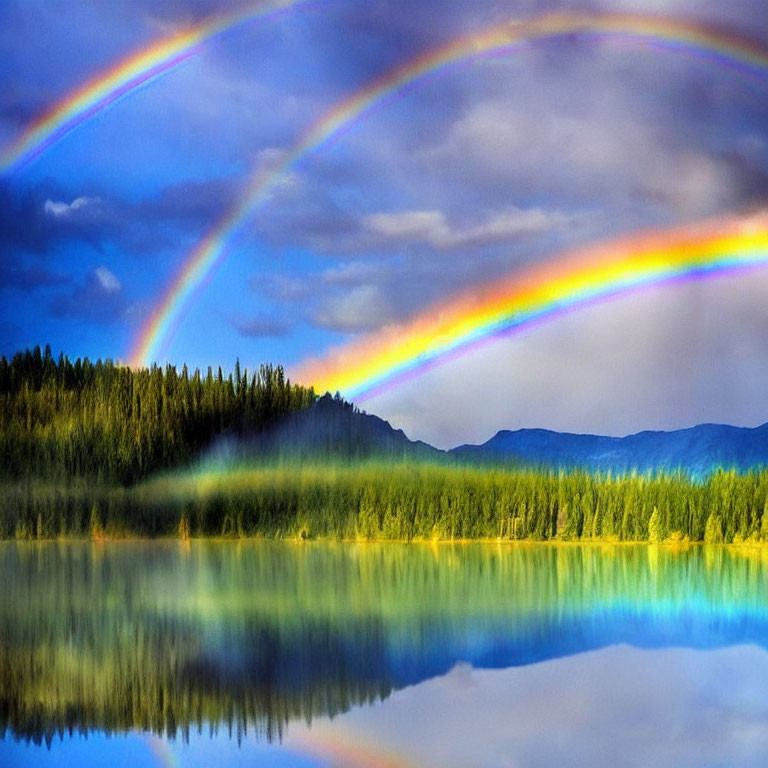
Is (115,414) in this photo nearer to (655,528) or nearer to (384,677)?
(655,528)

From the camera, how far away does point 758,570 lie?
60.9 m

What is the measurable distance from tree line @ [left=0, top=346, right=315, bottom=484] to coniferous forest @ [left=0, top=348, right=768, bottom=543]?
0.22 meters

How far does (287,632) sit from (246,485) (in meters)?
109

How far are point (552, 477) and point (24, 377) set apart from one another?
290 feet

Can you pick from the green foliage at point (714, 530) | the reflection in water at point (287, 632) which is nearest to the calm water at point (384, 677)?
the reflection in water at point (287, 632)

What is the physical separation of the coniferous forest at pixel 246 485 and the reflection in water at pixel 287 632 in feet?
185

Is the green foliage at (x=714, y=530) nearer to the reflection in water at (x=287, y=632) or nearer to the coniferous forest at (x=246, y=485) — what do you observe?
the coniferous forest at (x=246, y=485)

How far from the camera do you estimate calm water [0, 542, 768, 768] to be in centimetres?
1905

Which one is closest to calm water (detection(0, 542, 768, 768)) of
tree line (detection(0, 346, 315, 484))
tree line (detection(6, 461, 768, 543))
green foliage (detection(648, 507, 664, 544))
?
green foliage (detection(648, 507, 664, 544))

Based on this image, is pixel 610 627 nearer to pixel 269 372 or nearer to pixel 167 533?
pixel 167 533

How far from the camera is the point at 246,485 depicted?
13925 centimetres

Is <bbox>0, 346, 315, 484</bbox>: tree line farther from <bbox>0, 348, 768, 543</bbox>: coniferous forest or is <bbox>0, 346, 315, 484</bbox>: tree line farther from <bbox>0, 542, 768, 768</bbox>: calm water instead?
<bbox>0, 542, 768, 768</bbox>: calm water

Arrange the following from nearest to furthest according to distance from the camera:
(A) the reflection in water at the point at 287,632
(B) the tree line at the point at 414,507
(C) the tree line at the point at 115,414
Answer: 1. (A) the reflection in water at the point at 287,632
2. (B) the tree line at the point at 414,507
3. (C) the tree line at the point at 115,414

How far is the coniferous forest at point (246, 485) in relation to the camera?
11431 centimetres
